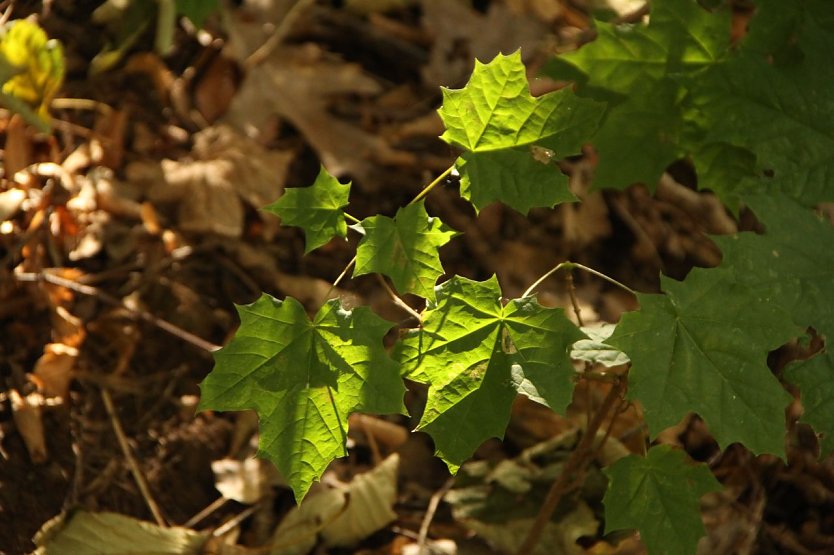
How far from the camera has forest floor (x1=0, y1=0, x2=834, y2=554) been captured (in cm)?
178

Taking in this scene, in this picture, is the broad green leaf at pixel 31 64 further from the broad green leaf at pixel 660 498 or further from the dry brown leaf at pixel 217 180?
the broad green leaf at pixel 660 498

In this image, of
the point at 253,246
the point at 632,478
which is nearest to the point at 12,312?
the point at 253,246

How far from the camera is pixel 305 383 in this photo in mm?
1270

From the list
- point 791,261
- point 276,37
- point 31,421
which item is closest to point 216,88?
point 276,37

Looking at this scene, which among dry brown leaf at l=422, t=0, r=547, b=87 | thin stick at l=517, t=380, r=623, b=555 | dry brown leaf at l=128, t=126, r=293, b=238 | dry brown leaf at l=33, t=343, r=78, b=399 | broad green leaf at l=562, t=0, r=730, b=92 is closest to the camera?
thin stick at l=517, t=380, r=623, b=555

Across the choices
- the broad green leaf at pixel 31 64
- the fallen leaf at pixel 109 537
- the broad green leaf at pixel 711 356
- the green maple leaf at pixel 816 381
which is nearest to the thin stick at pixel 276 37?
the broad green leaf at pixel 31 64

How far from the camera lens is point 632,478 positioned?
137 centimetres

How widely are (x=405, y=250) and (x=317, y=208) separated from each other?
17 cm

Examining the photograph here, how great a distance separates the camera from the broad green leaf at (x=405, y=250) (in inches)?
50.1

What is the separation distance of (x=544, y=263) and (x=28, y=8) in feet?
5.13

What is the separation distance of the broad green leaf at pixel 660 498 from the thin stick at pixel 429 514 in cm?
56

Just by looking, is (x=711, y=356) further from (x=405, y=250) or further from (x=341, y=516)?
(x=341, y=516)

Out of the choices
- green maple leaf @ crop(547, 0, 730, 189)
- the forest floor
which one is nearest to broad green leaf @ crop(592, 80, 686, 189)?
green maple leaf @ crop(547, 0, 730, 189)

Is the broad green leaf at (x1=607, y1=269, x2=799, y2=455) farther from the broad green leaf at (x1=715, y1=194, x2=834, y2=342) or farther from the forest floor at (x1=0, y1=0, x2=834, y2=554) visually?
the forest floor at (x1=0, y1=0, x2=834, y2=554)
